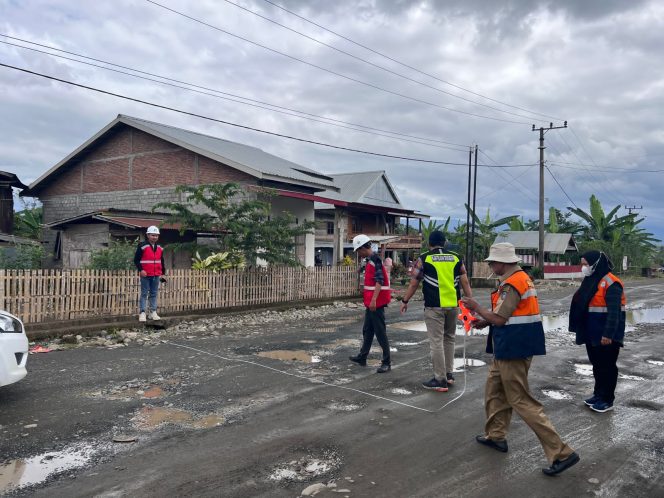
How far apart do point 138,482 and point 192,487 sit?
41 cm

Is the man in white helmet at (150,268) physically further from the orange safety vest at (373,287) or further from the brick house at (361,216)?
the brick house at (361,216)

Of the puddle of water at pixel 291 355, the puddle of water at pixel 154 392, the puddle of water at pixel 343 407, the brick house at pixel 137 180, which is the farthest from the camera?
the brick house at pixel 137 180

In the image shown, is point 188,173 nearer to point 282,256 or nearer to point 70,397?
point 282,256

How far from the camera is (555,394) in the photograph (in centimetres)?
665

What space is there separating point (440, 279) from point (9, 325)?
4.84m

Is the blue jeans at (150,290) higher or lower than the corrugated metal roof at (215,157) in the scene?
lower

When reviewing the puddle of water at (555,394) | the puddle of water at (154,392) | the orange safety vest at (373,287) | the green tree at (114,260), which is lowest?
the puddle of water at (555,394)

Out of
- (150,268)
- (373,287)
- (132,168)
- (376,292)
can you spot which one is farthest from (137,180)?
(376,292)

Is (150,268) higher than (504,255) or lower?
lower

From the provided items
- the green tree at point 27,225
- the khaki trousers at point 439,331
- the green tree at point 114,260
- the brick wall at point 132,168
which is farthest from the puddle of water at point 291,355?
the green tree at point 27,225

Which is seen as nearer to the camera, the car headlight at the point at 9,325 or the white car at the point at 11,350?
the white car at the point at 11,350

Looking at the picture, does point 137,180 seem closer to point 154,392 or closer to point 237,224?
point 237,224

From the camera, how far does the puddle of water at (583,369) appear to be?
311 inches

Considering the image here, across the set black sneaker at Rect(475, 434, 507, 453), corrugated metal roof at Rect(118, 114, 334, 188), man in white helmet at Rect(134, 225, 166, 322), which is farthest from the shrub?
black sneaker at Rect(475, 434, 507, 453)
